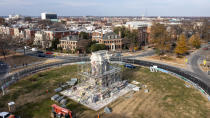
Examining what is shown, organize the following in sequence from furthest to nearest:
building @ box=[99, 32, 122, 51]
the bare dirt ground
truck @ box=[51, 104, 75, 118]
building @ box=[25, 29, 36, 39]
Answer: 1. building @ box=[25, 29, 36, 39]
2. building @ box=[99, 32, 122, 51]
3. the bare dirt ground
4. truck @ box=[51, 104, 75, 118]

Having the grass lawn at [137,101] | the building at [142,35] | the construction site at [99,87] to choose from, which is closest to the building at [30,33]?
the building at [142,35]

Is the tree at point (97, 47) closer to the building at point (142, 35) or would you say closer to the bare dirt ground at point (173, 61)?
the bare dirt ground at point (173, 61)

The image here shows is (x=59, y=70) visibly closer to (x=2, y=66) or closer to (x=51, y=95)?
(x=51, y=95)

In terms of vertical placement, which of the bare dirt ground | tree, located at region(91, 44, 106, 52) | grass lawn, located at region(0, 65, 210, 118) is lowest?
grass lawn, located at region(0, 65, 210, 118)

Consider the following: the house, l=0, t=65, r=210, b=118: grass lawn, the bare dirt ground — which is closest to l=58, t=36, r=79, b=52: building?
the house

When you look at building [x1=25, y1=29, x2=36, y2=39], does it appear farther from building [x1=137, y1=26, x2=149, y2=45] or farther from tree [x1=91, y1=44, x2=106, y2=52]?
building [x1=137, y1=26, x2=149, y2=45]

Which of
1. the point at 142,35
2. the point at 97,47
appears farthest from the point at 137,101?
the point at 142,35
